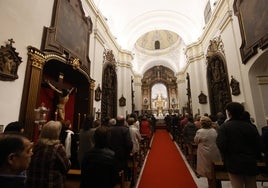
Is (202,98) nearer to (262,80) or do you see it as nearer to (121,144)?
(262,80)

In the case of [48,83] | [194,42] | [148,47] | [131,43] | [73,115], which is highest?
[148,47]

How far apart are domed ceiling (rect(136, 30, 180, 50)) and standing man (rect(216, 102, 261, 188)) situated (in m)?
19.0

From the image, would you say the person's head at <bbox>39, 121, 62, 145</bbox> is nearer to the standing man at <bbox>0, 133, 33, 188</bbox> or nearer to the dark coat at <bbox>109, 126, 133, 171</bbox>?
the standing man at <bbox>0, 133, 33, 188</bbox>

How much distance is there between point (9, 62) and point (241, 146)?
4293 mm

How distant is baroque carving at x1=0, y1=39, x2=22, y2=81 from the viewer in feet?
10.5

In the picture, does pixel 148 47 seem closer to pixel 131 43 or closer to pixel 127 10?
pixel 131 43

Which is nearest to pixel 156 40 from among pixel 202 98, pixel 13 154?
pixel 202 98

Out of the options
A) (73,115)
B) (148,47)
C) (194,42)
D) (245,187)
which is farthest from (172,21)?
(245,187)

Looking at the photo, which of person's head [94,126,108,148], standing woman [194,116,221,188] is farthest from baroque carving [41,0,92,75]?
standing woman [194,116,221,188]

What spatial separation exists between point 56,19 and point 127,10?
7575 millimetres

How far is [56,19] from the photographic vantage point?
195 inches

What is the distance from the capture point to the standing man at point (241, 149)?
200 cm

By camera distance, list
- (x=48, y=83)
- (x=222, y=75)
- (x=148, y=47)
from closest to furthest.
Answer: (x=48, y=83)
(x=222, y=75)
(x=148, y=47)

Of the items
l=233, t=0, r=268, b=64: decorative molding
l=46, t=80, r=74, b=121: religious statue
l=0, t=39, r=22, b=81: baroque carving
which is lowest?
l=46, t=80, r=74, b=121: religious statue
